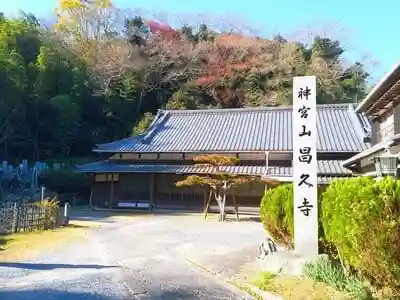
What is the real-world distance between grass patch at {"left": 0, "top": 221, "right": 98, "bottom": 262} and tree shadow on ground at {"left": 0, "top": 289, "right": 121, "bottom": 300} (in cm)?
326

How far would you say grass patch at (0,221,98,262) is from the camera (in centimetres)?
941

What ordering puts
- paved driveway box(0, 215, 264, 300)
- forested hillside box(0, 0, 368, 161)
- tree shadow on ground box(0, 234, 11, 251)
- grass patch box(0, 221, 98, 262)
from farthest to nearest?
1. forested hillside box(0, 0, 368, 161)
2. tree shadow on ground box(0, 234, 11, 251)
3. grass patch box(0, 221, 98, 262)
4. paved driveway box(0, 215, 264, 300)

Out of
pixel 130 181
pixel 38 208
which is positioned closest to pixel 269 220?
pixel 38 208

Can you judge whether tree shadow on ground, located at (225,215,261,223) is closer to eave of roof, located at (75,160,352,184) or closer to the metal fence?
eave of roof, located at (75,160,352,184)

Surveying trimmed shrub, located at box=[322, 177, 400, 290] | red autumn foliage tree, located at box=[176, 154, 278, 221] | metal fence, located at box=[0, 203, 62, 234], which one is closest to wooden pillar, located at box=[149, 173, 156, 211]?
red autumn foliage tree, located at box=[176, 154, 278, 221]

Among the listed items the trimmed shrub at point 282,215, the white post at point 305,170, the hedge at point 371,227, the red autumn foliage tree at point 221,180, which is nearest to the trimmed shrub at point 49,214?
the red autumn foliage tree at point 221,180

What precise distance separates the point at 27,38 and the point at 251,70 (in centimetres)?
1885

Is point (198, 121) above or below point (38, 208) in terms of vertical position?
above

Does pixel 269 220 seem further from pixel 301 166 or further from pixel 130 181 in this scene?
pixel 130 181

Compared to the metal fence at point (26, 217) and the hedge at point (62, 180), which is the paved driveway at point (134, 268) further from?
the hedge at point (62, 180)

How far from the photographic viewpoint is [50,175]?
27.4m

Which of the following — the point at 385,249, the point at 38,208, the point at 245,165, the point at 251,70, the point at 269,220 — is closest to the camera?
the point at 385,249

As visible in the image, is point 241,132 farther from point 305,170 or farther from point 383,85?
point 305,170

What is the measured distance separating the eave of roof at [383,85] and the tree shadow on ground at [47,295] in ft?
22.9
